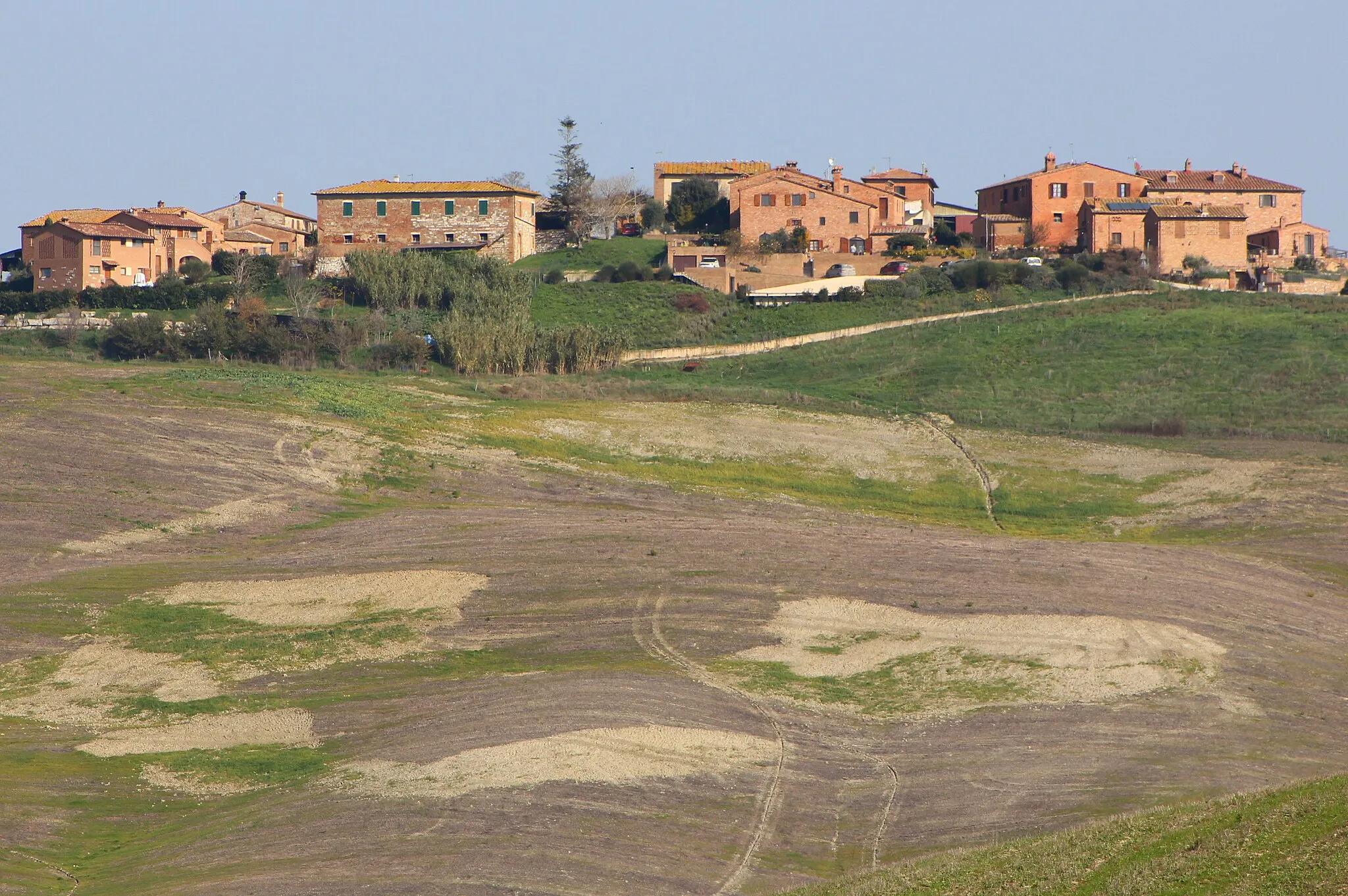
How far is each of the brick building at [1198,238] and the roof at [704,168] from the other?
111 ft

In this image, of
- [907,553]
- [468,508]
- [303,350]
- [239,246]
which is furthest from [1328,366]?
[239,246]

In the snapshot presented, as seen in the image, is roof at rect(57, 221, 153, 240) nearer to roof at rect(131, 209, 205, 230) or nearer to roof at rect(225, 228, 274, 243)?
roof at rect(131, 209, 205, 230)

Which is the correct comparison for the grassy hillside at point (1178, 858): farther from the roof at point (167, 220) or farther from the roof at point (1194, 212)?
the roof at point (167, 220)

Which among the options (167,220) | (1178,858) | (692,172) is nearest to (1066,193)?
(692,172)

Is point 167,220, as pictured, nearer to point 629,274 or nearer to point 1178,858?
point 629,274

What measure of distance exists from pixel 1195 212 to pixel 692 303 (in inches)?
1411

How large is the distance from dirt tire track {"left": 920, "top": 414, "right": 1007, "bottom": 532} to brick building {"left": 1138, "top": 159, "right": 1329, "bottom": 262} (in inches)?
1921

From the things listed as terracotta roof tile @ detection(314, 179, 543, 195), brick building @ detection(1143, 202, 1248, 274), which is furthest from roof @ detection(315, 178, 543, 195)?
brick building @ detection(1143, 202, 1248, 274)

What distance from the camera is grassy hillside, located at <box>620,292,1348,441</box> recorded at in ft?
227

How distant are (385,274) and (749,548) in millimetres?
55428

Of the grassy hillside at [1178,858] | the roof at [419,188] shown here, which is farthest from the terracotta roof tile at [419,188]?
the grassy hillside at [1178,858]

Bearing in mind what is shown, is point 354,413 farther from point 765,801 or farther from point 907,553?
point 765,801

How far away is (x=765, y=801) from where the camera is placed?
26875mm

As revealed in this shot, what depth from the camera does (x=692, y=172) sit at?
122062mm
